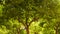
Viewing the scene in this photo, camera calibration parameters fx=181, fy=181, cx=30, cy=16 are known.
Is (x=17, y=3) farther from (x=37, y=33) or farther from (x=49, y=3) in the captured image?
(x=37, y=33)

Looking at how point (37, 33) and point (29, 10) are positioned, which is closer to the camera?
point (29, 10)

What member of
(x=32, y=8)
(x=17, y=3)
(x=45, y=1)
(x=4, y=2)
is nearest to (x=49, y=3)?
(x=45, y=1)

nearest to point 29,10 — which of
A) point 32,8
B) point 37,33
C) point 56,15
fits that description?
point 32,8

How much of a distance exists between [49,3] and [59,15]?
2717 mm

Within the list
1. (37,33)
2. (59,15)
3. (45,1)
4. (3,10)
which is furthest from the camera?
(37,33)

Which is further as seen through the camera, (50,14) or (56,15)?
(56,15)

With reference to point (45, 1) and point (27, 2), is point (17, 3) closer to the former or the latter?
point (27, 2)

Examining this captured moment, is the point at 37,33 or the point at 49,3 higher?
the point at 49,3

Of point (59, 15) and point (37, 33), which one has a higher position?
point (59, 15)

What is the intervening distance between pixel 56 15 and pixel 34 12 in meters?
2.05

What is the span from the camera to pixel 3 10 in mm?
14883

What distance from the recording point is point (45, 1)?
13852mm

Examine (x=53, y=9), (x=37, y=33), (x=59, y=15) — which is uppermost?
(x=53, y=9)

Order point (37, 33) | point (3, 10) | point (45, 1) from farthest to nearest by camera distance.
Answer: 1. point (37, 33)
2. point (3, 10)
3. point (45, 1)
